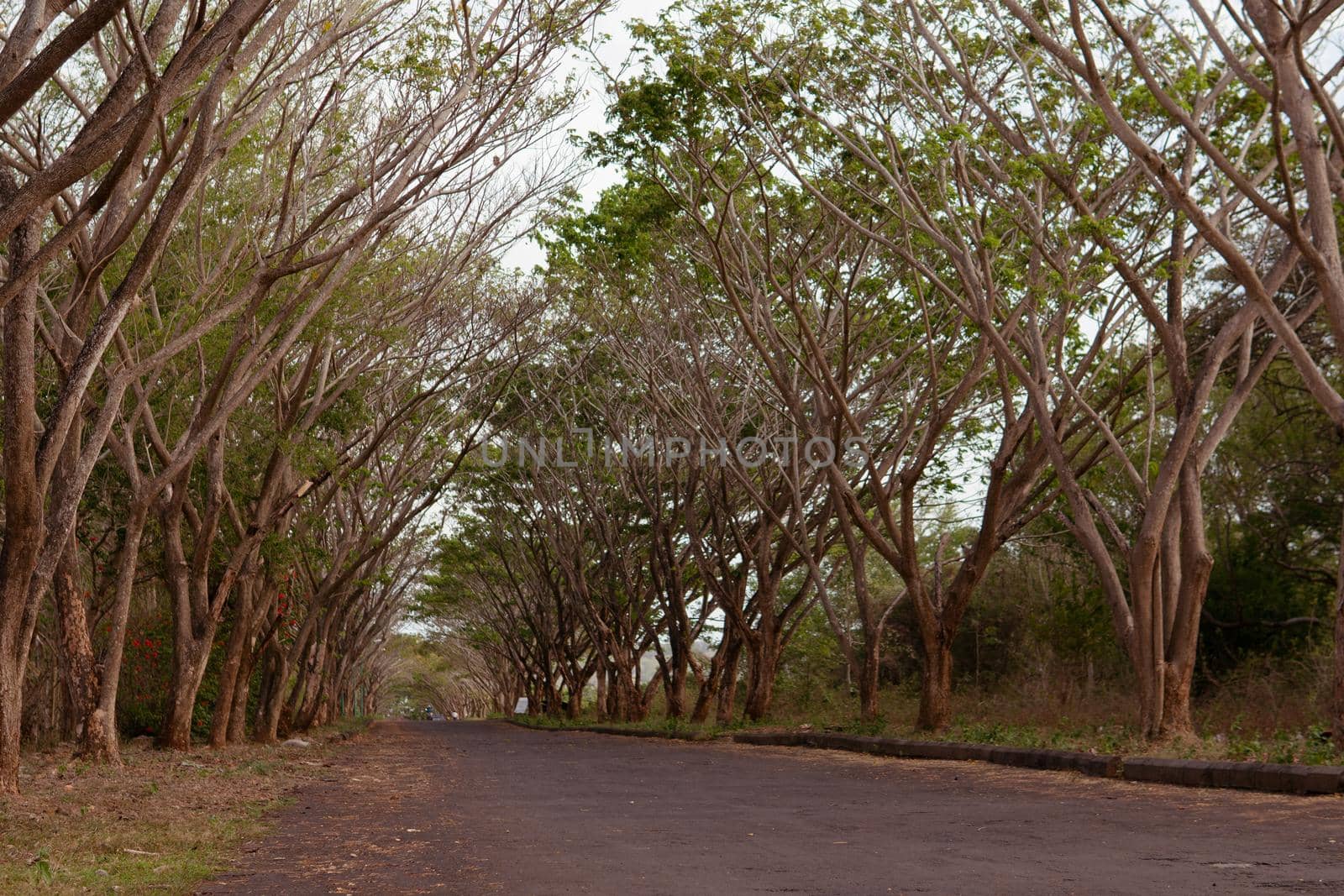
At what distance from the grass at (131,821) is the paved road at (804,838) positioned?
31 cm

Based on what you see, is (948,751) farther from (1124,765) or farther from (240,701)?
(240,701)

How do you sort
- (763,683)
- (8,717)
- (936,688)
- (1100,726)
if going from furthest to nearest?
1. (763,683)
2. (936,688)
3. (1100,726)
4. (8,717)

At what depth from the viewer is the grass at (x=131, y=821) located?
245 inches

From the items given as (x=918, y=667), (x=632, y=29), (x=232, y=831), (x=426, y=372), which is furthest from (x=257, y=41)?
(x=918, y=667)

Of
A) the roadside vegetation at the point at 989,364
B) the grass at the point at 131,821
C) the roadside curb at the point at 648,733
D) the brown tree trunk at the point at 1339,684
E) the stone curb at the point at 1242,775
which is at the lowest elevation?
the grass at the point at 131,821

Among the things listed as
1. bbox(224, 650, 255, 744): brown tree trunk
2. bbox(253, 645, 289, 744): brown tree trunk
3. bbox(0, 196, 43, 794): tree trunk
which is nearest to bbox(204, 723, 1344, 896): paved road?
bbox(0, 196, 43, 794): tree trunk

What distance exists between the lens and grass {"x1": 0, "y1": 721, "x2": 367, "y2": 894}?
6.22 metres

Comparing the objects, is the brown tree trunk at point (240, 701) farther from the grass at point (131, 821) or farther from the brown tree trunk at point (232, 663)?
the grass at point (131, 821)

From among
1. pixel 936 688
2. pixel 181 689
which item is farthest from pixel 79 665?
pixel 936 688

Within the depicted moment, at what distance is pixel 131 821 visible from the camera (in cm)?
857

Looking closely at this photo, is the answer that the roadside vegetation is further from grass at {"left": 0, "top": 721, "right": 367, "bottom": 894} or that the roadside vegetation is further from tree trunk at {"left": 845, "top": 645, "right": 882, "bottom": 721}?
grass at {"left": 0, "top": 721, "right": 367, "bottom": 894}

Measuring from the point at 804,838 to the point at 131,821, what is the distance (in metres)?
4.35

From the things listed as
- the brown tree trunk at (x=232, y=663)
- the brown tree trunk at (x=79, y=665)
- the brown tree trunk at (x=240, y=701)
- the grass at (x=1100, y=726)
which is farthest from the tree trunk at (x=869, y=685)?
the brown tree trunk at (x=79, y=665)

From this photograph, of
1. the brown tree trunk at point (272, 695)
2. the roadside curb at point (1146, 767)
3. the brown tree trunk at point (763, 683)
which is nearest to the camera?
the roadside curb at point (1146, 767)
